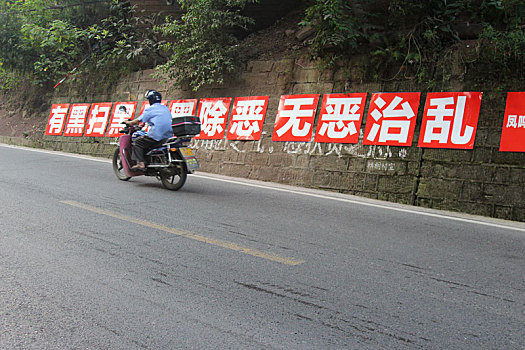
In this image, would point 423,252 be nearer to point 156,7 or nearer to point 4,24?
point 156,7

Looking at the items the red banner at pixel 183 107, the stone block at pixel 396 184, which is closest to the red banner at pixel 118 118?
the red banner at pixel 183 107

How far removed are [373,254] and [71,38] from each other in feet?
52.0

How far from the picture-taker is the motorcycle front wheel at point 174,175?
830 centimetres

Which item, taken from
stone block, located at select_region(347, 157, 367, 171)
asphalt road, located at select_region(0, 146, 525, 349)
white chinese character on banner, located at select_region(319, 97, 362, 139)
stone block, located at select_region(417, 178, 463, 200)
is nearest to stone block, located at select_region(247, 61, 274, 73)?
white chinese character on banner, located at select_region(319, 97, 362, 139)

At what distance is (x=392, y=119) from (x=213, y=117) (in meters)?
5.02

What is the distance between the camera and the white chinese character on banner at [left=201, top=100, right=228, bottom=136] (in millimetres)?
12133

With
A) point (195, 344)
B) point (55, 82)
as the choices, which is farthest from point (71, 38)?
point (195, 344)

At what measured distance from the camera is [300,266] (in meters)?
4.39

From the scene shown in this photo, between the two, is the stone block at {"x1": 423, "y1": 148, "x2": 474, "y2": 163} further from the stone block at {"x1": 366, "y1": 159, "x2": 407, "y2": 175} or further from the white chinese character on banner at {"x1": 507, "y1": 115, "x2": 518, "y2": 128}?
the white chinese character on banner at {"x1": 507, "y1": 115, "x2": 518, "y2": 128}

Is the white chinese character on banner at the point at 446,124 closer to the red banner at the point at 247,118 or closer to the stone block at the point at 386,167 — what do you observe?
the stone block at the point at 386,167

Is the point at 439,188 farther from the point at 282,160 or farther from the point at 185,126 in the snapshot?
the point at 185,126

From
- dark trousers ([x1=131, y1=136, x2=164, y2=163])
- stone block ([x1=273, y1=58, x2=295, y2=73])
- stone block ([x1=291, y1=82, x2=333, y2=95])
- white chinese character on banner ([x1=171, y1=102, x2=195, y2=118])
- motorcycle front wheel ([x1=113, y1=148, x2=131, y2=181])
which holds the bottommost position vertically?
motorcycle front wheel ([x1=113, y1=148, x2=131, y2=181])

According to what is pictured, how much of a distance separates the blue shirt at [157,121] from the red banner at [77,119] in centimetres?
840

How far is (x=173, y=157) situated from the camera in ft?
27.3
